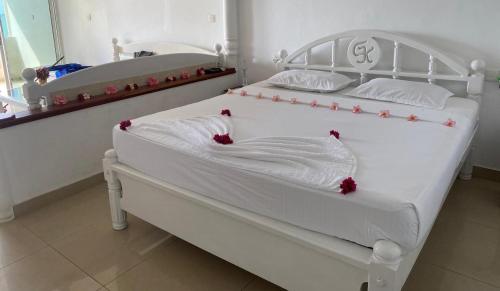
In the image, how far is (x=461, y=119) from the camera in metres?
2.35

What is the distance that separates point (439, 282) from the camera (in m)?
1.93

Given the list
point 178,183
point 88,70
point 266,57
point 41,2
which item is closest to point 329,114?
point 178,183

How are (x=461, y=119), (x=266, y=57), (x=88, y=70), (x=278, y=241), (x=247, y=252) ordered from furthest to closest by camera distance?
(x=266, y=57) < (x=88, y=70) < (x=461, y=119) < (x=247, y=252) < (x=278, y=241)

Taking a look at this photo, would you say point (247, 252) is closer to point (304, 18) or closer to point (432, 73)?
point (432, 73)

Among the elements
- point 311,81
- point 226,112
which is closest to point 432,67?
point 311,81

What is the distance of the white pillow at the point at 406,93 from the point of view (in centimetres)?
263

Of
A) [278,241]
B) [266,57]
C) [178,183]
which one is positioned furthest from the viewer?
[266,57]

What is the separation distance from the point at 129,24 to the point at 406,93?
3575 millimetres

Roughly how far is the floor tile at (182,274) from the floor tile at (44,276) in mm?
166

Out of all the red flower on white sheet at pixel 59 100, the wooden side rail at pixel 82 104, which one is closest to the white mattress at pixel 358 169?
the wooden side rail at pixel 82 104

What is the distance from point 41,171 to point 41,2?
4103 millimetres

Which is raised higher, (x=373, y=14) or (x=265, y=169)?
(x=373, y=14)

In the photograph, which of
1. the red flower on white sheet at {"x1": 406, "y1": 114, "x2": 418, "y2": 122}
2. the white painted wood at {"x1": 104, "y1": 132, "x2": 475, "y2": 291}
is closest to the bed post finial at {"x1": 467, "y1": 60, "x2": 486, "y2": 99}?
the red flower on white sheet at {"x1": 406, "y1": 114, "x2": 418, "y2": 122}

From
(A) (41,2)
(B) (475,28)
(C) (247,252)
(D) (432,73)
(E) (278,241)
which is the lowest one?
(C) (247,252)
